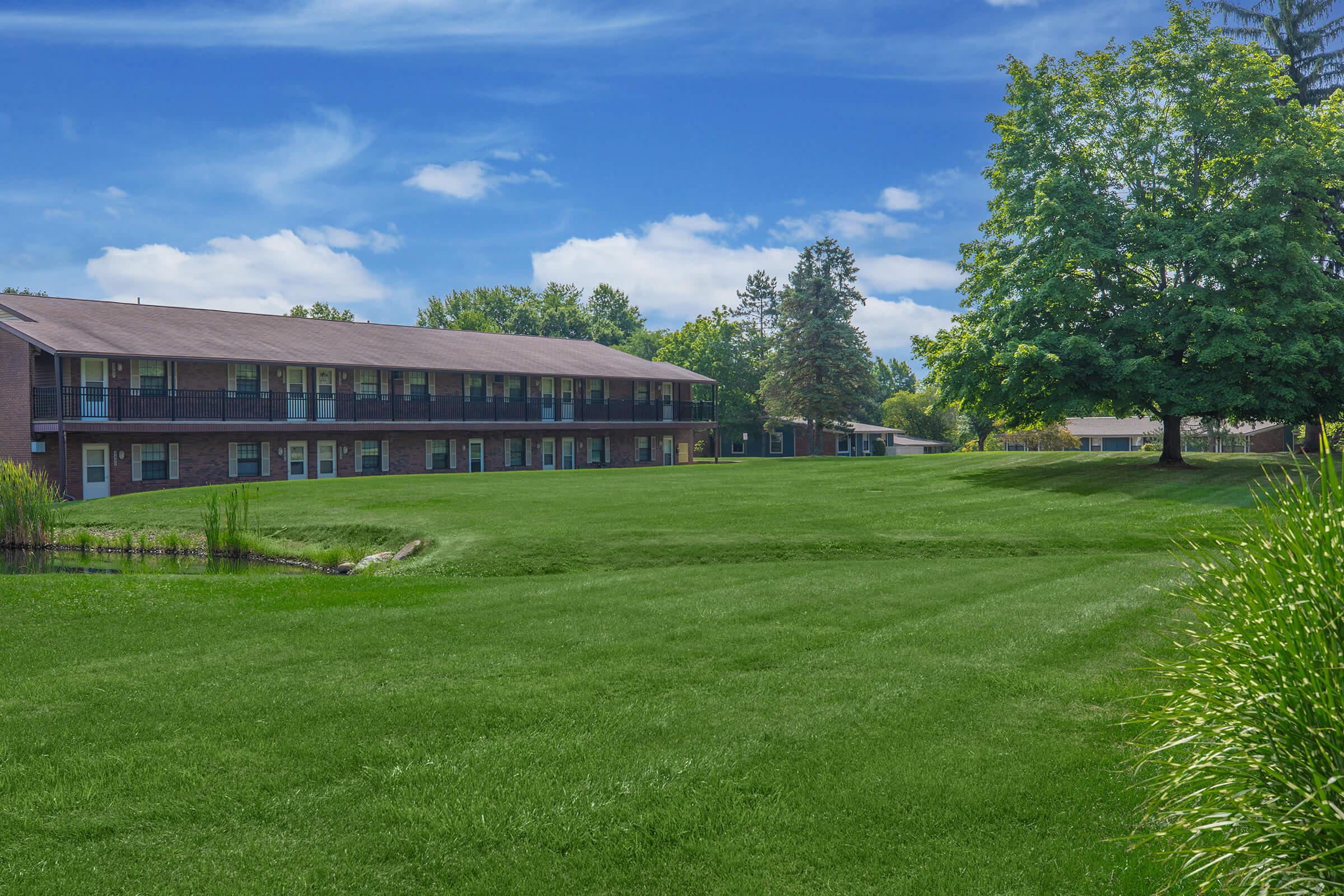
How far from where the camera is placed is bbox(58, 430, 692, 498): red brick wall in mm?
34188

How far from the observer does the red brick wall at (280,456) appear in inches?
1346

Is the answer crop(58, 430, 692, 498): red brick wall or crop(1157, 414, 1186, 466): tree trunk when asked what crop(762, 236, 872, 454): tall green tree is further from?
crop(1157, 414, 1186, 466): tree trunk

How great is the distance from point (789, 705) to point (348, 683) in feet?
12.5

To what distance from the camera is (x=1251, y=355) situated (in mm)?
25906

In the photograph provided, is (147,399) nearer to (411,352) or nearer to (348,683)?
(411,352)

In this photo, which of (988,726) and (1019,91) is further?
(1019,91)

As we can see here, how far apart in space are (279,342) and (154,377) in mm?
6559

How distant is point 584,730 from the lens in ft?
22.0

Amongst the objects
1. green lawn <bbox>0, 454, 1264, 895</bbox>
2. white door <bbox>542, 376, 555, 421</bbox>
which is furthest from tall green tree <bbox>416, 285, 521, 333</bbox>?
green lawn <bbox>0, 454, 1264, 895</bbox>

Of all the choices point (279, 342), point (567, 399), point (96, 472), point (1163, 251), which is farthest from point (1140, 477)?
point (96, 472)

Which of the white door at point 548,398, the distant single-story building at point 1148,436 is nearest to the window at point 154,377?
the white door at point 548,398

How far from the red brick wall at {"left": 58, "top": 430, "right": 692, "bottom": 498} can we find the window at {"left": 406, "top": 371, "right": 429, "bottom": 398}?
2.07 m

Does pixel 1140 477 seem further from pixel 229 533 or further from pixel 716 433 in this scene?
pixel 716 433

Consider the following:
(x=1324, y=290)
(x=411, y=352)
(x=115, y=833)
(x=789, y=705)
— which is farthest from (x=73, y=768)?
(x=411, y=352)
